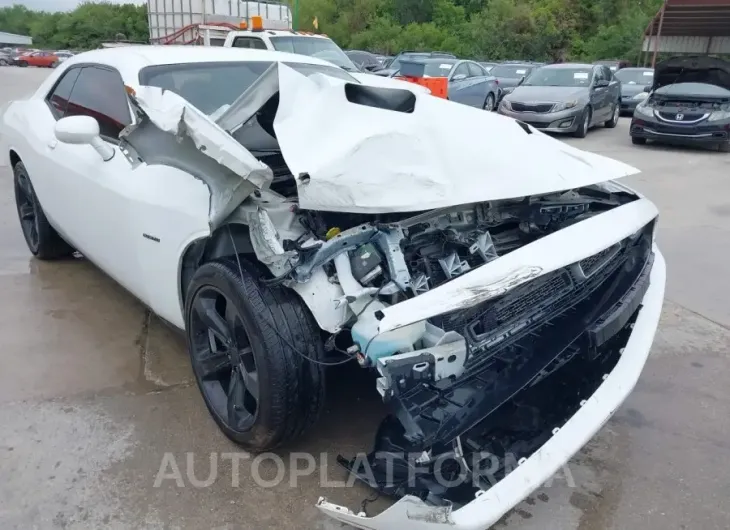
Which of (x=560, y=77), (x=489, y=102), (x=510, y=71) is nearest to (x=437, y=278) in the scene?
(x=560, y=77)

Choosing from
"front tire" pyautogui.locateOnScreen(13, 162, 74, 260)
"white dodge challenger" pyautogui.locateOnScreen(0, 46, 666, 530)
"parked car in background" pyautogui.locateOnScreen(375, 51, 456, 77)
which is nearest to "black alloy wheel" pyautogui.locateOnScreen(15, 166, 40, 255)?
"front tire" pyautogui.locateOnScreen(13, 162, 74, 260)

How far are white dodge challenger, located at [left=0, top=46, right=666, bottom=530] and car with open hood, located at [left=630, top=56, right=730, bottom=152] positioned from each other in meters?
8.93

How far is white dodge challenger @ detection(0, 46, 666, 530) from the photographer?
2.16 meters

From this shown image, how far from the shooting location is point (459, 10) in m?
47.0

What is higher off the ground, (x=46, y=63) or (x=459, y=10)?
(x=459, y=10)

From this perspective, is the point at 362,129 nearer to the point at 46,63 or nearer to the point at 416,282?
the point at 416,282

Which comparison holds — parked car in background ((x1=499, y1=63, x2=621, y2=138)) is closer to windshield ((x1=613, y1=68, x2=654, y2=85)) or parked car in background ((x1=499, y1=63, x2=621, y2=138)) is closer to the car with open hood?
the car with open hood

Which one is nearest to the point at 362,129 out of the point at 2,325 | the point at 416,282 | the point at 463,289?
the point at 416,282

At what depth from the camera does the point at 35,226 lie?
488 centimetres

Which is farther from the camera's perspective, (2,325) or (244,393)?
(2,325)

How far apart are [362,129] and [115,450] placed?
5.64 ft

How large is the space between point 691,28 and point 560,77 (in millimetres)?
12566

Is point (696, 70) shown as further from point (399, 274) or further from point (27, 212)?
point (399, 274)

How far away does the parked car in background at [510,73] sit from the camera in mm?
17688
